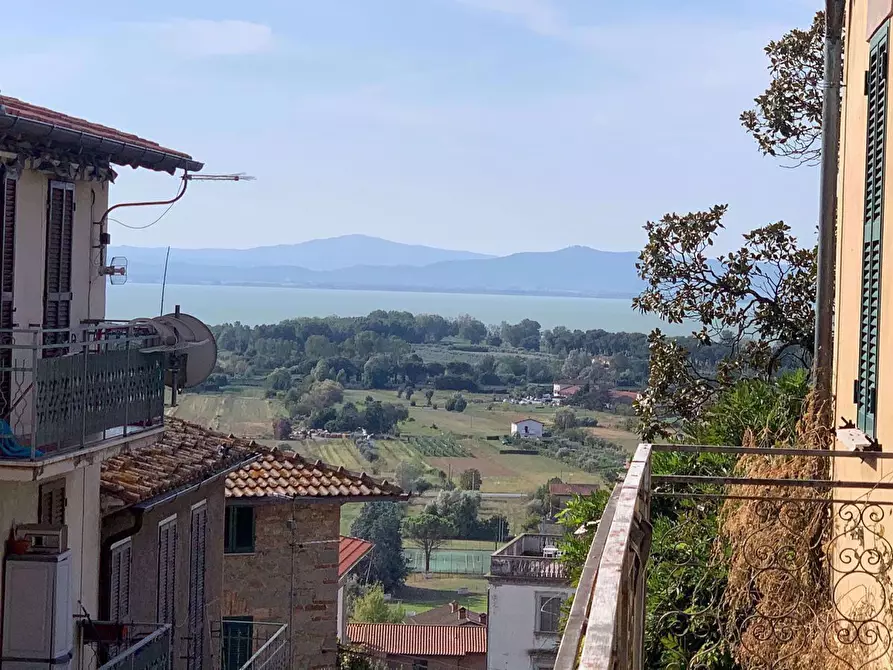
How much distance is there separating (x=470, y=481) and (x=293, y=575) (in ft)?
190

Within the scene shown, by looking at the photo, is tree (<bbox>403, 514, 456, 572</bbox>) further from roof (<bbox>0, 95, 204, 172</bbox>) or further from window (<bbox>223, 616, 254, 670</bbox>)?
roof (<bbox>0, 95, 204, 172</bbox>)

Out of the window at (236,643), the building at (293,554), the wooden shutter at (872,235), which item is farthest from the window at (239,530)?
the wooden shutter at (872,235)

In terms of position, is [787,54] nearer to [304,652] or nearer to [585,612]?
[304,652]

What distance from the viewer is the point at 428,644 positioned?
37562 mm

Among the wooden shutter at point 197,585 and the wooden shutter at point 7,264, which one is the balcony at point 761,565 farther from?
the wooden shutter at point 197,585

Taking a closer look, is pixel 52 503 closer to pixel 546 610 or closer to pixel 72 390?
pixel 72 390

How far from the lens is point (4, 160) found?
33.2ft

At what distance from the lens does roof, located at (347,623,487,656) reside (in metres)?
37.0

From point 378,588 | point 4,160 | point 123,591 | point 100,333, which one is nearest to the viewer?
point 4,160

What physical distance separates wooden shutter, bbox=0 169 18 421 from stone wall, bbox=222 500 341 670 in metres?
9.03

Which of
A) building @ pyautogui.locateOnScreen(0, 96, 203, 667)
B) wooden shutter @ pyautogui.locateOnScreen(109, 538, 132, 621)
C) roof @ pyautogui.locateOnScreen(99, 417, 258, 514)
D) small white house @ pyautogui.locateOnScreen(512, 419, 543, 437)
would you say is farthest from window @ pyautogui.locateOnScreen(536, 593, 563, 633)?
small white house @ pyautogui.locateOnScreen(512, 419, 543, 437)

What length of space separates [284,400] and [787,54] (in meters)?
74.3

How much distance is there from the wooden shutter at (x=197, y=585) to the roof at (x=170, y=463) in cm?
93

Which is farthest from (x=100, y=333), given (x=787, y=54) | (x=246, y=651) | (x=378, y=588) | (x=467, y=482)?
(x=467, y=482)
